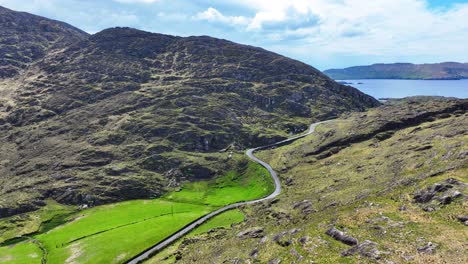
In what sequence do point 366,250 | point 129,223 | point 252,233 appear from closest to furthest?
point 366,250
point 252,233
point 129,223

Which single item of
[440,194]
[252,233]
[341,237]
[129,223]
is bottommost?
[129,223]

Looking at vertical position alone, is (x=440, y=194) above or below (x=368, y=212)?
above

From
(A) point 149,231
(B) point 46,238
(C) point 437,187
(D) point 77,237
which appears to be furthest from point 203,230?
(C) point 437,187

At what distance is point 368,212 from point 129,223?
103913 mm

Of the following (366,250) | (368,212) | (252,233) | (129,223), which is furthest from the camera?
(129,223)

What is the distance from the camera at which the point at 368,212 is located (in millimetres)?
68375

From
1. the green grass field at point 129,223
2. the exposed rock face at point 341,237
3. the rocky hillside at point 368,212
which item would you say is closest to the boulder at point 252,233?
the rocky hillside at point 368,212

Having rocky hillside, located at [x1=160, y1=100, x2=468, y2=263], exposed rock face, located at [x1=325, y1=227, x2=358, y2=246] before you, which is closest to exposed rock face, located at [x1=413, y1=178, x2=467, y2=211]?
rocky hillside, located at [x1=160, y1=100, x2=468, y2=263]

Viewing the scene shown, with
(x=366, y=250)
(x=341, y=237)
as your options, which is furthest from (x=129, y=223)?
(x=366, y=250)

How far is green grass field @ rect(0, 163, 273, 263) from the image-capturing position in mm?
121062

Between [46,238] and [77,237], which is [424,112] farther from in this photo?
[46,238]

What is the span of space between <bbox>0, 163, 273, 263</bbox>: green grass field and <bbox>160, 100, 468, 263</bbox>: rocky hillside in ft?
44.7

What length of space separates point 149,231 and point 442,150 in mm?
95976

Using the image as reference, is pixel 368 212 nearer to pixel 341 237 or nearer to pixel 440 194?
pixel 341 237
